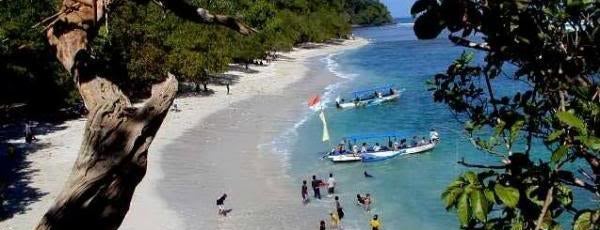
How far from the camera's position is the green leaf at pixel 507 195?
2.60 m

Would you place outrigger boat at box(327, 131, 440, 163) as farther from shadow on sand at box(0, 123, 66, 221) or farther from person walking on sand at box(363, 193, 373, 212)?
shadow on sand at box(0, 123, 66, 221)

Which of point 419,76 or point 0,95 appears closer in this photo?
point 0,95

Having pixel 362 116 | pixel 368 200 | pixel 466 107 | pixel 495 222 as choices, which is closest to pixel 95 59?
pixel 495 222

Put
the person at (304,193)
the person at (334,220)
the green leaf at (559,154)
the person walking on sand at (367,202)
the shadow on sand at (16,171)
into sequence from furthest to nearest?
the person at (304,193) → the person walking on sand at (367,202) → the shadow on sand at (16,171) → the person at (334,220) → the green leaf at (559,154)

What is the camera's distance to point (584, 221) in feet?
9.60

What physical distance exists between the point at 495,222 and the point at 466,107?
2253 mm

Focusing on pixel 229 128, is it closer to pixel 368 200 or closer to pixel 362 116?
pixel 362 116

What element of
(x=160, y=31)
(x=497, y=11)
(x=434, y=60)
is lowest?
(x=434, y=60)

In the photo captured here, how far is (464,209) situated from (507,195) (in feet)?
0.64

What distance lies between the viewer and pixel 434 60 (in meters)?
78.9

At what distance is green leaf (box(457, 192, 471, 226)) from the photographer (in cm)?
254

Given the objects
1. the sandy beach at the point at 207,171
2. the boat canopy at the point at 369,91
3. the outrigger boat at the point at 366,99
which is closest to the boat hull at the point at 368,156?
the sandy beach at the point at 207,171

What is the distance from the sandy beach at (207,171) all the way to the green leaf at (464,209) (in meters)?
17.2

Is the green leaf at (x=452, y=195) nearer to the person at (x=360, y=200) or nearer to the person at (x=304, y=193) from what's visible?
the person at (x=360, y=200)
